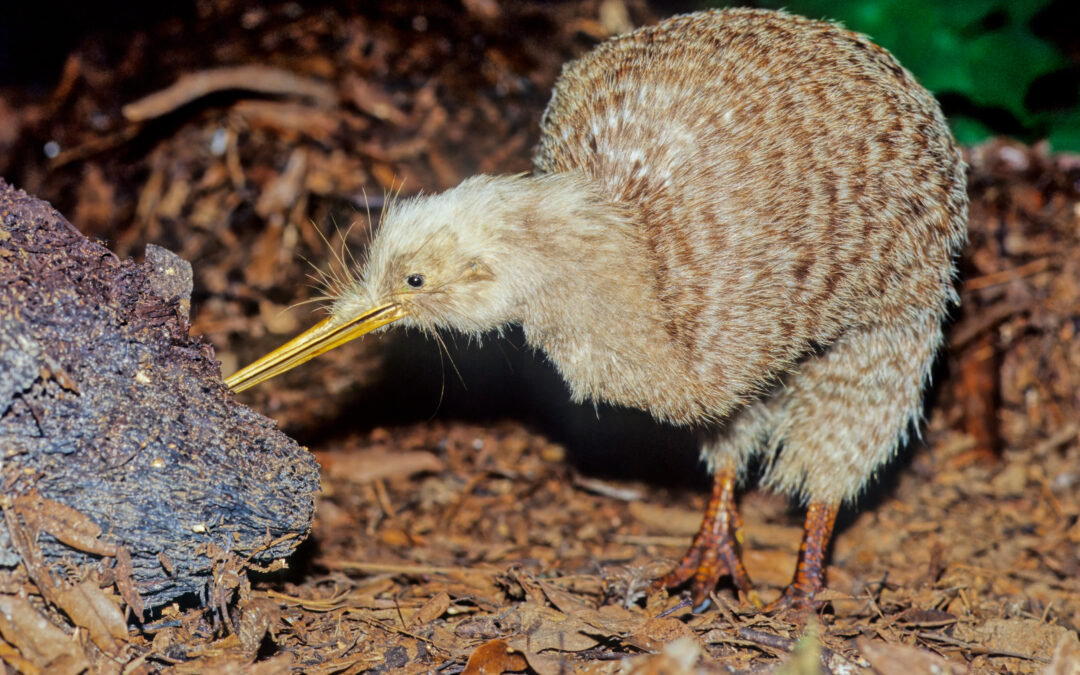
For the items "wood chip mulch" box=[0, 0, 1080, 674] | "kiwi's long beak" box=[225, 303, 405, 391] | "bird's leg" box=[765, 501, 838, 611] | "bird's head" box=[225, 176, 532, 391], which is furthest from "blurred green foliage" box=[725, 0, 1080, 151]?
"kiwi's long beak" box=[225, 303, 405, 391]

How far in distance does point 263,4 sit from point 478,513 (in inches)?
142

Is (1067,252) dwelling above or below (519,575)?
above

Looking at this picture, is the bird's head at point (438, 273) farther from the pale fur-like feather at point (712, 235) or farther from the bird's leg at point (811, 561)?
the bird's leg at point (811, 561)

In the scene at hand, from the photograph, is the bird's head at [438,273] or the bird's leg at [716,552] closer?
the bird's head at [438,273]

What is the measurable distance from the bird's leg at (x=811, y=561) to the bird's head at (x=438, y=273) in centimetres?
145

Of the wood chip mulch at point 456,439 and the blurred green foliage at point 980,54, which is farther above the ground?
the blurred green foliage at point 980,54

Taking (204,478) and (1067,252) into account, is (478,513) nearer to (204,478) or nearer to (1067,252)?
(204,478)

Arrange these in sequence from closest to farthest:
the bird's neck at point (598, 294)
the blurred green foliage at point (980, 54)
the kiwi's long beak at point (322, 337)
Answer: the bird's neck at point (598, 294)
the kiwi's long beak at point (322, 337)
the blurred green foliage at point (980, 54)

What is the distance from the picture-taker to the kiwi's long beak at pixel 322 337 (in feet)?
10.1


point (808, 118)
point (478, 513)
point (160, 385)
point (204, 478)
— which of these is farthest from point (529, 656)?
point (808, 118)

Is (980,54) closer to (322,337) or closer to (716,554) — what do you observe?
(716,554)

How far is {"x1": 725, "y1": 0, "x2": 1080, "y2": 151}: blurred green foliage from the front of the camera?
475cm

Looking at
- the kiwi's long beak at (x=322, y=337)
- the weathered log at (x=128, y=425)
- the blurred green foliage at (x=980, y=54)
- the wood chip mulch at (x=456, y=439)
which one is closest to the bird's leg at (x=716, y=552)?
the wood chip mulch at (x=456, y=439)

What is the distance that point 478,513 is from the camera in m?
4.16
